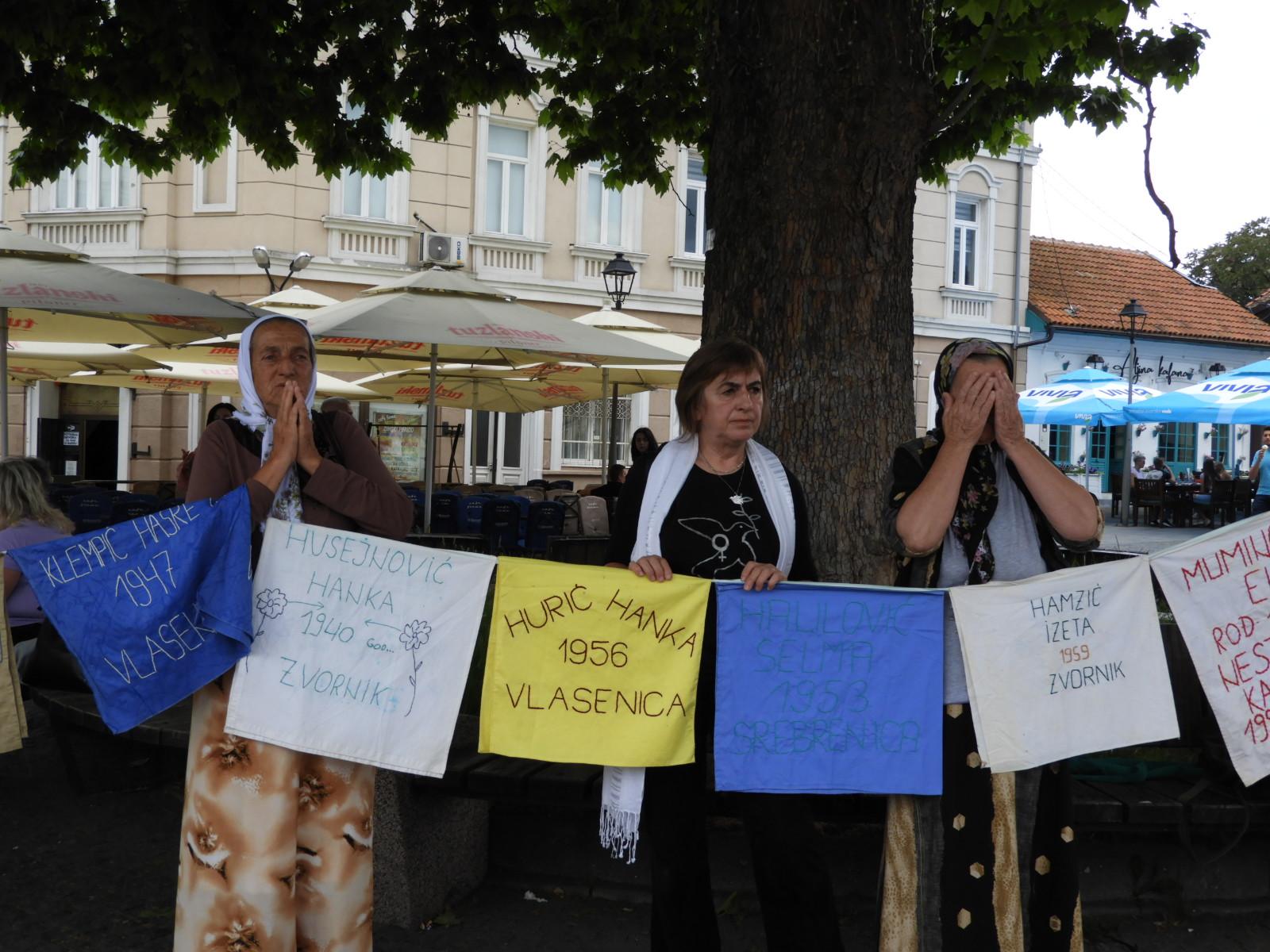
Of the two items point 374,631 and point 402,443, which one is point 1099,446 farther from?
point 374,631

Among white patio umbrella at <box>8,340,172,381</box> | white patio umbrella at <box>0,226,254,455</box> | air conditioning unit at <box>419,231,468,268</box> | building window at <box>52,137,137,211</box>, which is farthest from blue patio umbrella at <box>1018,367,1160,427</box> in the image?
building window at <box>52,137,137,211</box>

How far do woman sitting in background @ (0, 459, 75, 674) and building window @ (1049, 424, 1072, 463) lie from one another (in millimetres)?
26811

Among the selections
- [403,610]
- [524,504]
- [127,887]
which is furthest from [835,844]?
[524,504]

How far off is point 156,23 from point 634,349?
516cm

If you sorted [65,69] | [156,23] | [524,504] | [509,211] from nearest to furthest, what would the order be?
[156,23] → [65,69] → [524,504] → [509,211]

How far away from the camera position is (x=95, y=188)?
19781mm

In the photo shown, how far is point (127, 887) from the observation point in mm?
4465

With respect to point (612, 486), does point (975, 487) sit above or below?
above

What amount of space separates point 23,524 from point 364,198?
49.7ft

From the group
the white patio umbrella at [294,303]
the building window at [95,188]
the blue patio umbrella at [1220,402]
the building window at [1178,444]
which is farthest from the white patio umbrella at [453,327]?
the building window at [1178,444]

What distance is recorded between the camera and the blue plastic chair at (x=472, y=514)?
1210 centimetres

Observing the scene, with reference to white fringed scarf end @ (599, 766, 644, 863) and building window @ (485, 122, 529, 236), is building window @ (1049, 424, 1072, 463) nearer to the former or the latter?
building window @ (485, 122, 529, 236)

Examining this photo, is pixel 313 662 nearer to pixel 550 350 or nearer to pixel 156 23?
pixel 156 23

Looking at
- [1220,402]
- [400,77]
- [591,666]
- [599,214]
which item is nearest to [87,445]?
[599,214]
